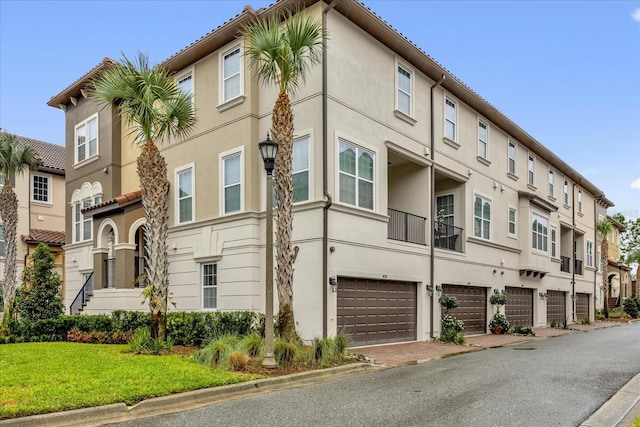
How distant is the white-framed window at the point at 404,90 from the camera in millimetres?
17688

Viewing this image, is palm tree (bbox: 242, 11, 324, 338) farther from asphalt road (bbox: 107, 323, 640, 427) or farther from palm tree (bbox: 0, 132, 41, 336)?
palm tree (bbox: 0, 132, 41, 336)

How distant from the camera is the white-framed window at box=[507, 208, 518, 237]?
82.3ft

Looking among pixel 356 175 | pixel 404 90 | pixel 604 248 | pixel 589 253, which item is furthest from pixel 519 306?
pixel 604 248

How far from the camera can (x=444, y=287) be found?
20000 millimetres

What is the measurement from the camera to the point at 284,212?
12.4m

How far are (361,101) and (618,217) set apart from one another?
47.1 m

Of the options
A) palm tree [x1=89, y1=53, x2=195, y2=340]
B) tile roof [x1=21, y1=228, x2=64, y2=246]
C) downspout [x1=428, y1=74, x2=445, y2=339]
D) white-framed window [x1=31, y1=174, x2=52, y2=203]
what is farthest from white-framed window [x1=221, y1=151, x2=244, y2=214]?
white-framed window [x1=31, y1=174, x2=52, y2=203]

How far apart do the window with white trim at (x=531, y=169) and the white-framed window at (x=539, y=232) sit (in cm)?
204

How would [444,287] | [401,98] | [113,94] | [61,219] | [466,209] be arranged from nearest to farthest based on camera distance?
[113,94] → [401,98] → [444,287] → [466,209] → [61,219]

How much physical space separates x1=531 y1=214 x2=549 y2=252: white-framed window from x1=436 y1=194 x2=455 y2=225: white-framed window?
6.50 meters

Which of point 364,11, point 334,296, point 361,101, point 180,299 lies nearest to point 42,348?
point 180,299

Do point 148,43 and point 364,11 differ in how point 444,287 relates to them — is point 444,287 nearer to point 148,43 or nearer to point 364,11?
point 364,11

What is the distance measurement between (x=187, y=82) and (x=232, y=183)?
4774 mm

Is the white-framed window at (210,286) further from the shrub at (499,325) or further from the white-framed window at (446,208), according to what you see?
the shrub at (499,325)
